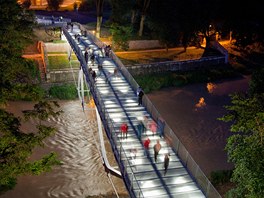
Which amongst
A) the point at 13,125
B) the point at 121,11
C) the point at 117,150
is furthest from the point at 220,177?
the point at 121,11

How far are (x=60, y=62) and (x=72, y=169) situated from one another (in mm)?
19031

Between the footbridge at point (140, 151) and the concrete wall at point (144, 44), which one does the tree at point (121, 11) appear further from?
the footbridge at point (140, 151)

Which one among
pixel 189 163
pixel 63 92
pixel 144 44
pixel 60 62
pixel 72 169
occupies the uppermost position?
pixel 144 44

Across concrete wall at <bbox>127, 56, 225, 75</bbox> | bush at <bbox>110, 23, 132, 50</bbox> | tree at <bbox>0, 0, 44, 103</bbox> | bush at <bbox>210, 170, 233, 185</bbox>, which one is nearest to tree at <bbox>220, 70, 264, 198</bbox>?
bush at <bbox>210, 170, 233, 185</bbox>

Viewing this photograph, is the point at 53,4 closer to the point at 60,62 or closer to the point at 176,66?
the point at 60,62

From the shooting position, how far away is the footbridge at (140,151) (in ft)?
55.9

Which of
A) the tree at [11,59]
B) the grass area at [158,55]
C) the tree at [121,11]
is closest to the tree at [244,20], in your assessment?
the grass area at [158,55]

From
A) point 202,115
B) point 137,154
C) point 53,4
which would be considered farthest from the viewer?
point 53,4

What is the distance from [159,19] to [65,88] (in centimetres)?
1639

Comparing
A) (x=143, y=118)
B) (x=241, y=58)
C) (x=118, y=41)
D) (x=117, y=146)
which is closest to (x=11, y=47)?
(x=117, y=146)

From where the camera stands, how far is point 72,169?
27.3m

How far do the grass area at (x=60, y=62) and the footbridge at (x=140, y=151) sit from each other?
1331 centimetres

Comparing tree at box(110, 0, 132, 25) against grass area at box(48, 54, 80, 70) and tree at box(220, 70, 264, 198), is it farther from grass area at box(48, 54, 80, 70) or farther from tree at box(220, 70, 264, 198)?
tree at box(220, 70, 264, 198)

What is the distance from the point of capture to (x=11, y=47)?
1920 centimetres
